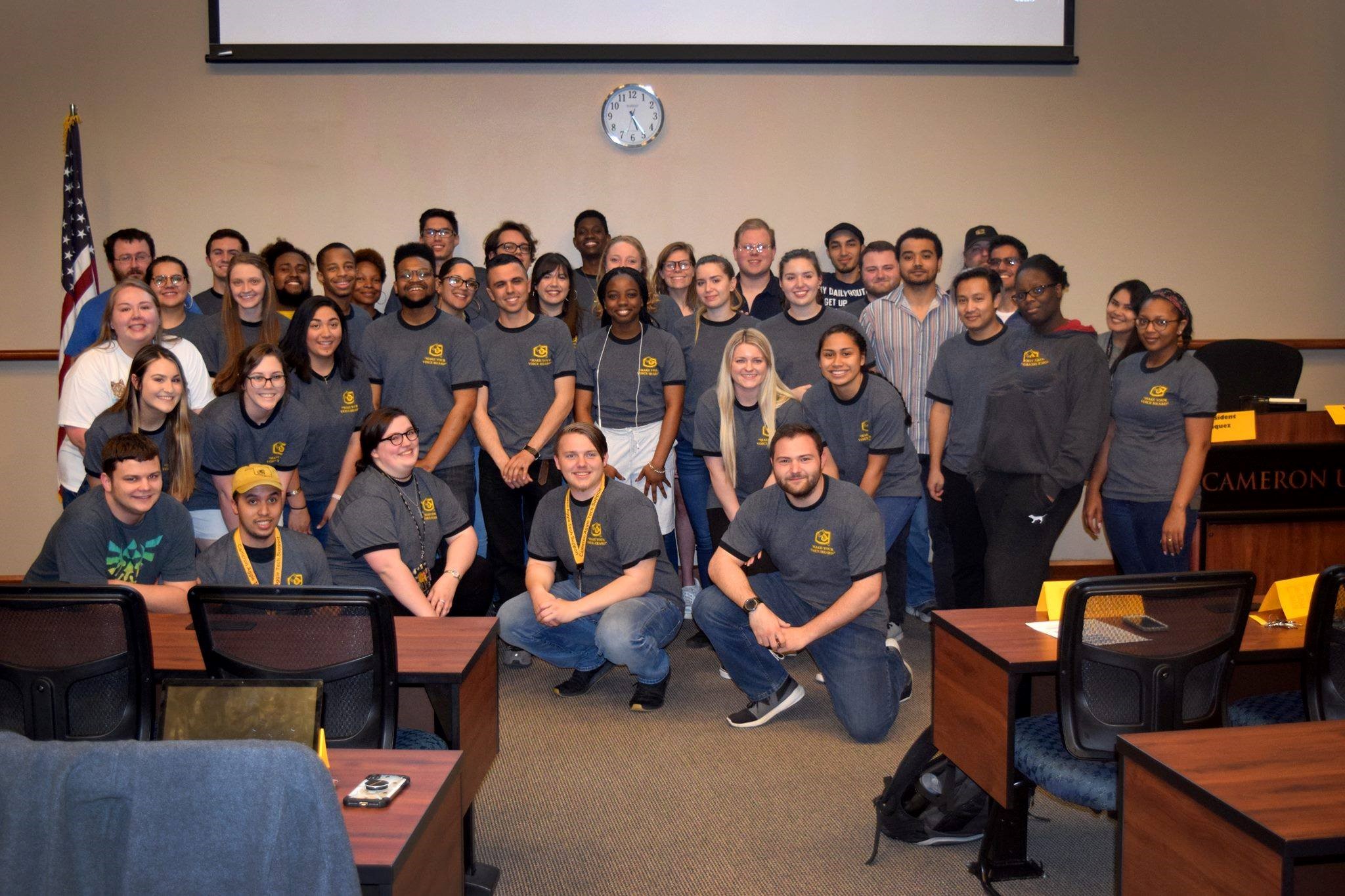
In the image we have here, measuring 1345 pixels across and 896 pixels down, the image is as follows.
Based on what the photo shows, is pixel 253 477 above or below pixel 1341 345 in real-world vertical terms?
below

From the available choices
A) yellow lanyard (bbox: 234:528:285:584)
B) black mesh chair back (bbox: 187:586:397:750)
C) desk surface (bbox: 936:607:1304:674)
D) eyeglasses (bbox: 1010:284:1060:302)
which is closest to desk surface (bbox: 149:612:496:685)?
black mesh chair back (bbox: 187:586:397:750)

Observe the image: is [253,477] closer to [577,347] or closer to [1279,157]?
[577,347]

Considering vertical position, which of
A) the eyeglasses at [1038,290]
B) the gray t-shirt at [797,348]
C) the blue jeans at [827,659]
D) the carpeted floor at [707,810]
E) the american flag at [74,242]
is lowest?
the carpeted floor at [707,810]

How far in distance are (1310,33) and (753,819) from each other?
5852 millimetres

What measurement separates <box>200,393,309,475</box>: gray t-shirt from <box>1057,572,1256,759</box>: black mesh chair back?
290 centimetres

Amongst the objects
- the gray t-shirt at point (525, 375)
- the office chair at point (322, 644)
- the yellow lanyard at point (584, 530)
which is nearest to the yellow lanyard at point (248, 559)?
the office chair at point (322, 644)

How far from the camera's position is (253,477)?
3195 millimetres

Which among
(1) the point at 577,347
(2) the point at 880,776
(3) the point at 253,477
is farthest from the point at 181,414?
(2) the point at 880,776

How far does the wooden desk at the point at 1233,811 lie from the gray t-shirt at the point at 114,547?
2699 millimetres

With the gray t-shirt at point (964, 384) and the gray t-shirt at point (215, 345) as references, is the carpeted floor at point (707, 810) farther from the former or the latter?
the gray t-shirt at point (215, 345)

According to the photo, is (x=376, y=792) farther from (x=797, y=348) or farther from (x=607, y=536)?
(x=797, y=348)

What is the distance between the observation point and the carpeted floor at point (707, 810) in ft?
8.98

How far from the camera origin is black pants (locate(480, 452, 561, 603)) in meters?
4.69

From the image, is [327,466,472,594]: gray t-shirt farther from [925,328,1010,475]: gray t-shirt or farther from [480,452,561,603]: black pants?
[925,328,1010,475]: gray t-shirt
